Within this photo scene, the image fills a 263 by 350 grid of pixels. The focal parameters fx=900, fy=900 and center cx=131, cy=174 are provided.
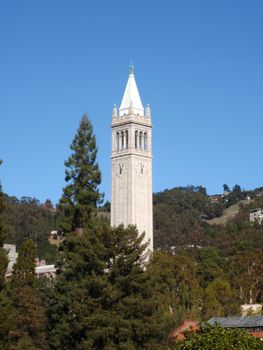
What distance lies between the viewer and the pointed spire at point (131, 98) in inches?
3000

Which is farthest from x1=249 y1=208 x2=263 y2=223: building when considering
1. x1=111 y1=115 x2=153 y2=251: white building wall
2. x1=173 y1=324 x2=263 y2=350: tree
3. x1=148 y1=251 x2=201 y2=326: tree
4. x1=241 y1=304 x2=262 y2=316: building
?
x1=173 y1=324 x2=263 y2=350: tree

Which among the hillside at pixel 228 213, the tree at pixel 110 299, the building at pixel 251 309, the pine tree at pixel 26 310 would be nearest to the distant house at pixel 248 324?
the pine tree at pixel 26 310

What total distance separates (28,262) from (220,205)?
140148mm

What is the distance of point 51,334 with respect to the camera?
40.1 m

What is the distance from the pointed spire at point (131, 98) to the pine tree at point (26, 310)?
28.7 meters

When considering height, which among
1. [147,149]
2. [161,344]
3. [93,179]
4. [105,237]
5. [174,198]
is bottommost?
[161,344]

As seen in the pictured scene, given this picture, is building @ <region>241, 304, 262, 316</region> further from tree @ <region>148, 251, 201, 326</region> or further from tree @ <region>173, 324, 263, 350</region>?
tree @ <region>173, 324, 263, 350</region>

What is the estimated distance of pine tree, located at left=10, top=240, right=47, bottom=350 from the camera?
138ft

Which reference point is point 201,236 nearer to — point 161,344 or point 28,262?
point 28,262

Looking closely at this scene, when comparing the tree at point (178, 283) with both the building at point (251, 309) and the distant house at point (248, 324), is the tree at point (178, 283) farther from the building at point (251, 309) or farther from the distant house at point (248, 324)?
the distant house at point (248, 324)

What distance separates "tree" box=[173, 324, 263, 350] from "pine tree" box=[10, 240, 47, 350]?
501 inches

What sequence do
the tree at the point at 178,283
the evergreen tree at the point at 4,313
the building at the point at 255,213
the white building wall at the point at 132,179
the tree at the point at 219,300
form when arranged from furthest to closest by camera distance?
the building at the point at 255,213 → the white building wall at the point at 132,179 → the tree at the point at 178,283 → the tree at the point at 219,300 → the evergreen tree at the point at 4,313

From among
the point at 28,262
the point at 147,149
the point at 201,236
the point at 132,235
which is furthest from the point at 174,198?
the point at 132,235

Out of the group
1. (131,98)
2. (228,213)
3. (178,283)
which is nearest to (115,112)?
(131,98)
